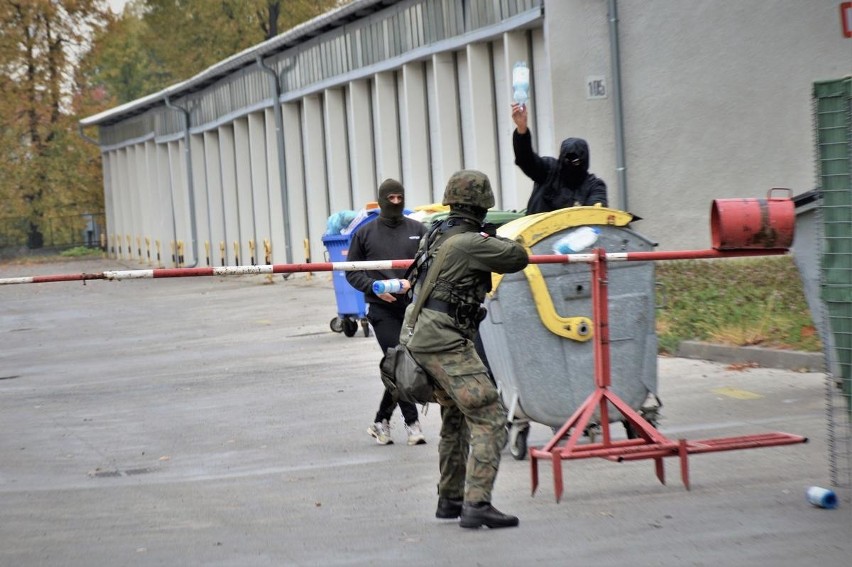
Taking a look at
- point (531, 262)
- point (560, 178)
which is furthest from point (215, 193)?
point (531, 262)

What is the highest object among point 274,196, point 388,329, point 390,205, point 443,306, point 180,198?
point 180,198

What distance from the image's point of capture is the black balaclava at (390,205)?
1062 cm

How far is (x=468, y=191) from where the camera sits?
7367 millimetres

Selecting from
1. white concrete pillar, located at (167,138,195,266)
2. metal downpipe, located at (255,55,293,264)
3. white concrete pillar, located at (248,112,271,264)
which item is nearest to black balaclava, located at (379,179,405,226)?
metal downpipe, located at (255,55,293,264)

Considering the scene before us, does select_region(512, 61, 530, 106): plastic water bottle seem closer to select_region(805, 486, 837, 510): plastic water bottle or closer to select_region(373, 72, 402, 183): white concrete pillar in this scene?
select_region(805, 486, 837, 510): plastic water bottle

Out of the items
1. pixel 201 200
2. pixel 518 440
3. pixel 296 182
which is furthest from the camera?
pixel 201 200

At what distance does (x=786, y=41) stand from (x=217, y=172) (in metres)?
24.0

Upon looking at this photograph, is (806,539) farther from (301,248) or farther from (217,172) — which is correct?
(217,172)

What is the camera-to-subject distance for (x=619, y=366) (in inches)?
359

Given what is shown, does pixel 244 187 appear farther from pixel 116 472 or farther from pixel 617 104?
pixel 116 472

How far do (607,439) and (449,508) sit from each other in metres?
1.05

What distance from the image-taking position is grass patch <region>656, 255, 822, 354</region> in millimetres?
13594

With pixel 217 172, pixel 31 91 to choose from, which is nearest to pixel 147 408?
pixel 217 172

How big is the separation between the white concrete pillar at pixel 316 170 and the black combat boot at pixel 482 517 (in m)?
27.4
